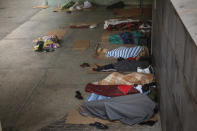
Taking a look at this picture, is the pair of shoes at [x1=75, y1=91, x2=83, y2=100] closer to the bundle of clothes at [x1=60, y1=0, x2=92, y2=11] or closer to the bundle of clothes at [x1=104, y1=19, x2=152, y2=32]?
the bundle of clothes at [x1=104, y1=19, x2=152, y2=32]

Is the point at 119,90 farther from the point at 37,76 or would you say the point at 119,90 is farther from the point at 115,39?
the point at 115,39

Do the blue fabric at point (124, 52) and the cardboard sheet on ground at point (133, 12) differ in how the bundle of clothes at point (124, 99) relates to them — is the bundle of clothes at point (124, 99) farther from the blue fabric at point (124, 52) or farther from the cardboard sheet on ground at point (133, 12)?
the cardboard sheet on ground at point (133, 12)

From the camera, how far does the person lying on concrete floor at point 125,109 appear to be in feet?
12.8

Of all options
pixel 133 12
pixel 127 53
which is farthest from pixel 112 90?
pixel 133 12

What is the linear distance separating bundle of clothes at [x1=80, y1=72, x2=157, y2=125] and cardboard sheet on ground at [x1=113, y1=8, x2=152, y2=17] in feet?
17.9

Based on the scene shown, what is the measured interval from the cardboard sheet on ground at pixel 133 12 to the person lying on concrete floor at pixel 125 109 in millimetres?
6379

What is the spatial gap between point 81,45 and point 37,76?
2.01 m

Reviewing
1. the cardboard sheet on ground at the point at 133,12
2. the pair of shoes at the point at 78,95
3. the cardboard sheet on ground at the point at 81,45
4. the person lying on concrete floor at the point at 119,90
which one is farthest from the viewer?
the cardboard sheet on ground at the point at 133,12

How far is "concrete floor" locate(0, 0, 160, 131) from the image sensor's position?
438 cm

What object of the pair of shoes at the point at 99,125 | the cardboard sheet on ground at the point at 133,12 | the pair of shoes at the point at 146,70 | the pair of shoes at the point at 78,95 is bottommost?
the pair of shoes at the point at 99,125

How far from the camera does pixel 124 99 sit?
4.14 m

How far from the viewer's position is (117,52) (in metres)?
6.41

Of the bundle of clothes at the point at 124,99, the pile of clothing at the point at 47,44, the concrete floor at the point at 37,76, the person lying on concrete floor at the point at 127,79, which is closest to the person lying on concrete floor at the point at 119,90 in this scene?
the bundle of clothes at the point at 124,99

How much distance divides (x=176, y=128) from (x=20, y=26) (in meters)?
8.35
